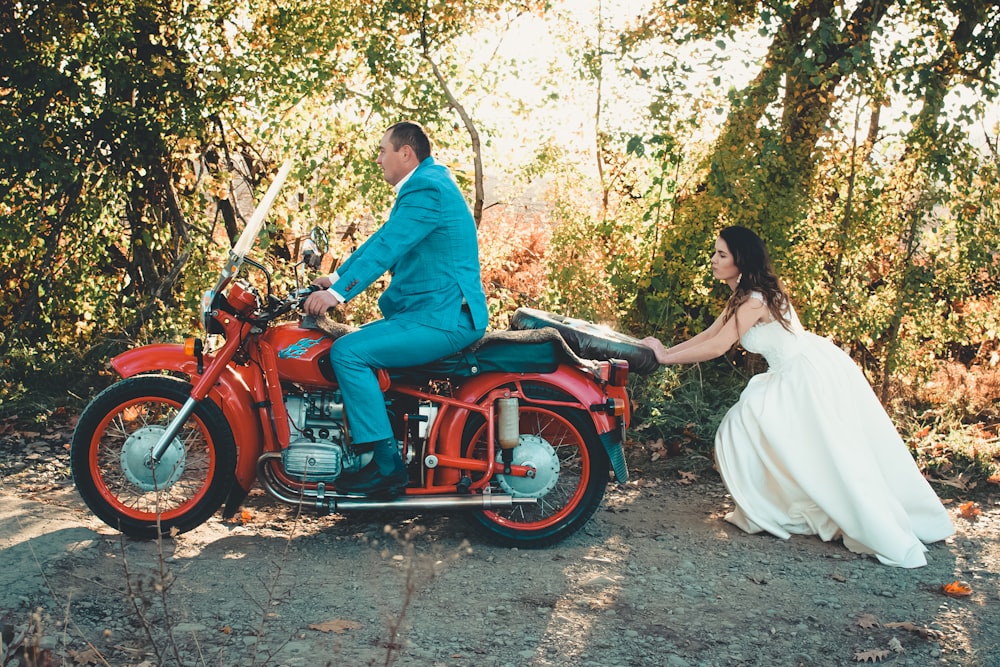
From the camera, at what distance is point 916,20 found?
721 cm

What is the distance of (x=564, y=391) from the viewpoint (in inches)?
197

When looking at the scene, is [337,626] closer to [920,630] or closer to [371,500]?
[371,500]

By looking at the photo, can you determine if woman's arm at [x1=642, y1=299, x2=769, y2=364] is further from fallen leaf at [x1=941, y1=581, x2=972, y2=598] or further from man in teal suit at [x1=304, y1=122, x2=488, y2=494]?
fallen leaf at [x1=941, y1=581, x2=972, y2=598]

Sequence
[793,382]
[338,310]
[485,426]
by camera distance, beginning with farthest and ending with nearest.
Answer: [338,310] < [793,382] < [485,426]

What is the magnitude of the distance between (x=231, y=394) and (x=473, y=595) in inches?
60.1

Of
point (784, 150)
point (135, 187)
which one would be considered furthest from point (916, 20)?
point (135, 187)

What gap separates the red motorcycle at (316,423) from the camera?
4.77 m

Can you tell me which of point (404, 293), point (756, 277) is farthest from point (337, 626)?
point (756, 277)

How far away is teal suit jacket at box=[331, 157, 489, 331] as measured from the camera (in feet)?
15.6

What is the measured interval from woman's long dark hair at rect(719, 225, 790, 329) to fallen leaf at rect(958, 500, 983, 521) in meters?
1.60

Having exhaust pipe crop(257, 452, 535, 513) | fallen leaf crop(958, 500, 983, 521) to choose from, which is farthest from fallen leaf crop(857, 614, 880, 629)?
fallen leaf crop(958, 500, 983, 521)

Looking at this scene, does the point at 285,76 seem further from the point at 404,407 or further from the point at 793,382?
the point at 793,382

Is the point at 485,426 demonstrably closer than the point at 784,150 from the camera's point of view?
Yes

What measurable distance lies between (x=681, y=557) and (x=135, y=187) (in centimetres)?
510
